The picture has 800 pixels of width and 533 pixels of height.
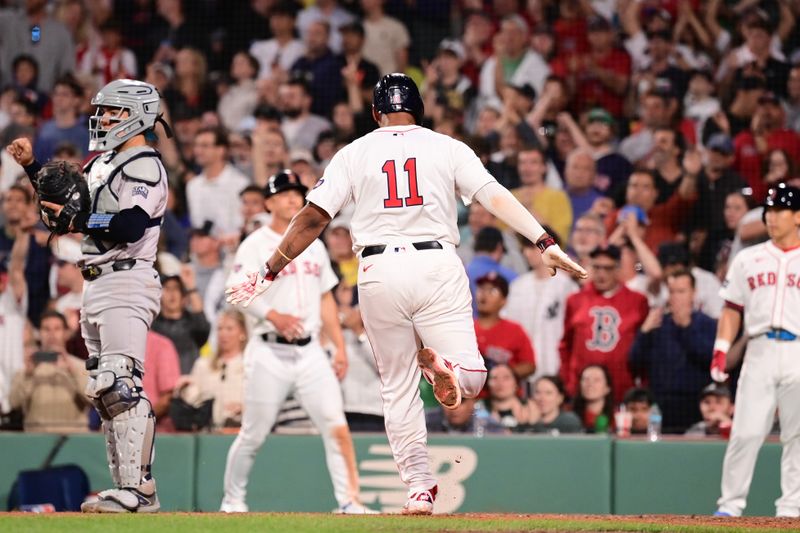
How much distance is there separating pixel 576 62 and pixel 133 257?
24.8 ft

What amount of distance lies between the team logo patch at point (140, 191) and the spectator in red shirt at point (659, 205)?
565 cm

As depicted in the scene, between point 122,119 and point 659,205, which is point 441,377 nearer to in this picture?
point 122,119

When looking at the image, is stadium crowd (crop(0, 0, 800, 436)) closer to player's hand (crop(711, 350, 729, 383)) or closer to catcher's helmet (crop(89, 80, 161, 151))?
player's hand (crop(711, 350, 729, 383))

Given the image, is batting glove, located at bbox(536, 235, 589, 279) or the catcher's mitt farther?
the catcher's mitt

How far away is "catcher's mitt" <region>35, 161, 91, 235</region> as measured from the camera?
20.9ft

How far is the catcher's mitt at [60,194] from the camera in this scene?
6.38m

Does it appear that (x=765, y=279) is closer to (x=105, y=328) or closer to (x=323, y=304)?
(x=323, y=304)

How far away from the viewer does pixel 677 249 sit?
10.8m

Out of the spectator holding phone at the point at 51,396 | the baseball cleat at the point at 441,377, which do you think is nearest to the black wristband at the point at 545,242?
the baseball cleat at the point at 441,377

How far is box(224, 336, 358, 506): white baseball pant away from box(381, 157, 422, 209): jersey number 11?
2.80m

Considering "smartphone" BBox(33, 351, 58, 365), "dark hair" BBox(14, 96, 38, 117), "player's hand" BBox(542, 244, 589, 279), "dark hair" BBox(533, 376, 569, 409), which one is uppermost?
"dark hair" BBox(14, 96, 38, 117)

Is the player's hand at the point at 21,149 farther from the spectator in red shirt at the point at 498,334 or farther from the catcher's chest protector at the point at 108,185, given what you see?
the spectator in red shirt at the point at 498,334

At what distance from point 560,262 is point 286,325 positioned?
3.08 meters

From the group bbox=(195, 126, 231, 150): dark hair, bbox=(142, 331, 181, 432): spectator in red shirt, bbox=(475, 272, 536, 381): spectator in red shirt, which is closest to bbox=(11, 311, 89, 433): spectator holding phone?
bbox=(142, 331, 181, 432): spectator in red shirt
